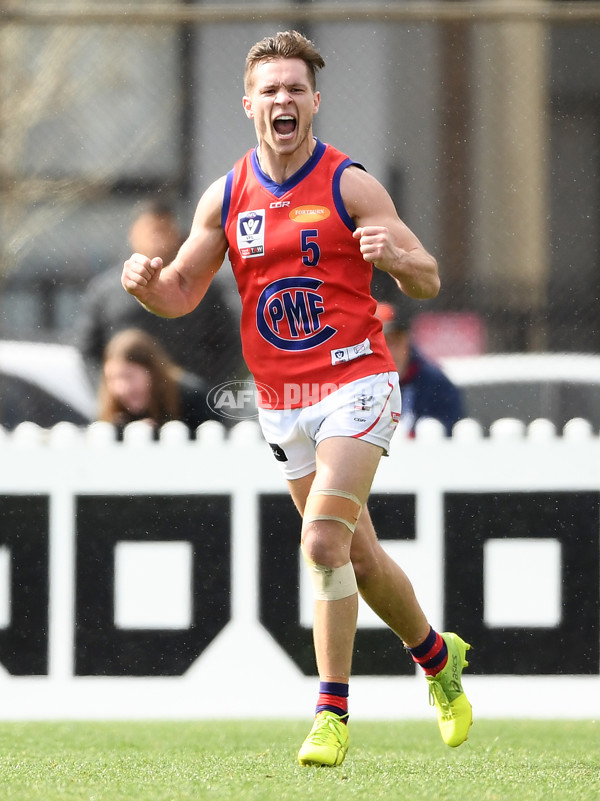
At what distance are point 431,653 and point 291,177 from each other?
1.52 metres

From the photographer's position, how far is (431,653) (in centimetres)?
418

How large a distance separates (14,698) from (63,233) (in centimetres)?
191

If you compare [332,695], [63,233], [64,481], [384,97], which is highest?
[384,97]

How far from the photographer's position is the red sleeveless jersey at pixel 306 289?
3.92 m

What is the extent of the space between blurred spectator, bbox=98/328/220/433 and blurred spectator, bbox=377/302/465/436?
794 mm

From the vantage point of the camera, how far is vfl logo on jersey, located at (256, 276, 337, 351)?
392 cm

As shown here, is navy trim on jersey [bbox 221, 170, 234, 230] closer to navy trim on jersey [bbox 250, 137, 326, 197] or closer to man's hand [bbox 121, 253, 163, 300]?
navy trim on jersey [bbox 250, 137, 326, 197]

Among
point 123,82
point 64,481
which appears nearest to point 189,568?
point 64,481

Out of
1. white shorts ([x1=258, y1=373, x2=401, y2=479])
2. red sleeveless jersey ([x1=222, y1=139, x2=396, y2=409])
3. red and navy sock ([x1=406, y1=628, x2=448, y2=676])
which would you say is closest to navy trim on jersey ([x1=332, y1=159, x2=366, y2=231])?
red sleeveless jersey ([x1=222, y1=139, x2=396, y2=409])

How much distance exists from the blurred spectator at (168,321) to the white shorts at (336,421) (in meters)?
1.53

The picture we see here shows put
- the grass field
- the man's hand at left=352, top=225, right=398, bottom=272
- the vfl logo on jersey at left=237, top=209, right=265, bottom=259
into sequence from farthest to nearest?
the vfl logo on jersey at left=237, top=209, right=265, bottom=259
the man's hand at left=352, top=225, right=398, bottom=272
the grass field

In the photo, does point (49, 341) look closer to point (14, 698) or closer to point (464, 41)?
point (14, 698)

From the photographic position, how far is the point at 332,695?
3.81m

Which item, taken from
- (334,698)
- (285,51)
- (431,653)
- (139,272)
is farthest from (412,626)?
(285,51)
